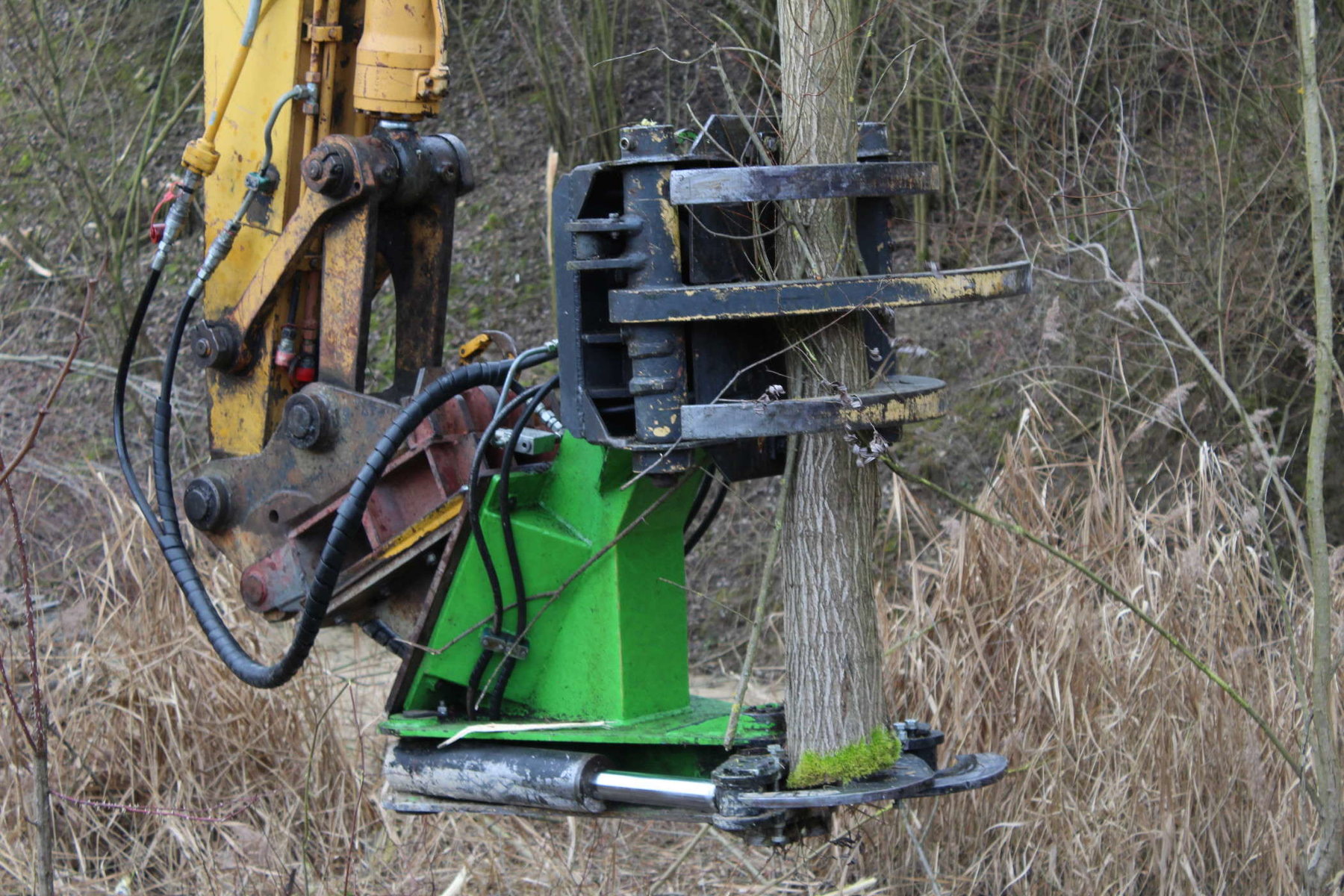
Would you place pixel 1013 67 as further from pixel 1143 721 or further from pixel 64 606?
pixel 64 606

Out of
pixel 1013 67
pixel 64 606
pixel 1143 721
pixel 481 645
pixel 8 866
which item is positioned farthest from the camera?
pixel 1013 67

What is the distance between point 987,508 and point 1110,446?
45cm

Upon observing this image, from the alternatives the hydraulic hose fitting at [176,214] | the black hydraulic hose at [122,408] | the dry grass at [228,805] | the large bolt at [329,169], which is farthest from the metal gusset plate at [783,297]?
the dry grass at [228,805]

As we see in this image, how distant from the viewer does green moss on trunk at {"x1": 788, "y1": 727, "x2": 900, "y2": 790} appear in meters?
2.67

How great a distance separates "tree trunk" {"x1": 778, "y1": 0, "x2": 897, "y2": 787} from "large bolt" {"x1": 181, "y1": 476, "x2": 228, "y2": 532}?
4.95 ft

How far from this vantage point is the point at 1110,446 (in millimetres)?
4297

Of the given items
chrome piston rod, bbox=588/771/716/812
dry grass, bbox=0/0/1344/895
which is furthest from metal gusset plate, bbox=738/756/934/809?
dry grass, bbox=0/0/1344/895

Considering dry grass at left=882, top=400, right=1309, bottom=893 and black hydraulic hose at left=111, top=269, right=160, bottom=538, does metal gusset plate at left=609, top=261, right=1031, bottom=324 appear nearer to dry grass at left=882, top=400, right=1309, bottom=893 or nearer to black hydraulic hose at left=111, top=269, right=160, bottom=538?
dry grass at left=882, top=400, right=1309, bottom=893

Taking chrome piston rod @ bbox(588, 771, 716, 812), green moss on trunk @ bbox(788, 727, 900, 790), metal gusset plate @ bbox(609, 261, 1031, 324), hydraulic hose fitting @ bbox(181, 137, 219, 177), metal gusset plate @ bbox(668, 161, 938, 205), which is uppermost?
hydraulic hose fitting @ bbox(181, 137, 219, 177)

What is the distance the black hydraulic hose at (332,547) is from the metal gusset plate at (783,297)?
67 cm

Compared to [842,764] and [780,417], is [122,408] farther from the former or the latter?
[842,764]

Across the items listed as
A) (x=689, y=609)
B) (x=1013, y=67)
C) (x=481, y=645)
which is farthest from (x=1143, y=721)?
(x=1013, y=67)

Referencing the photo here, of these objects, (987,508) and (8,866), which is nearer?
(8,866)

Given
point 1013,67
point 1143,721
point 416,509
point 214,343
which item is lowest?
point 1143,721
